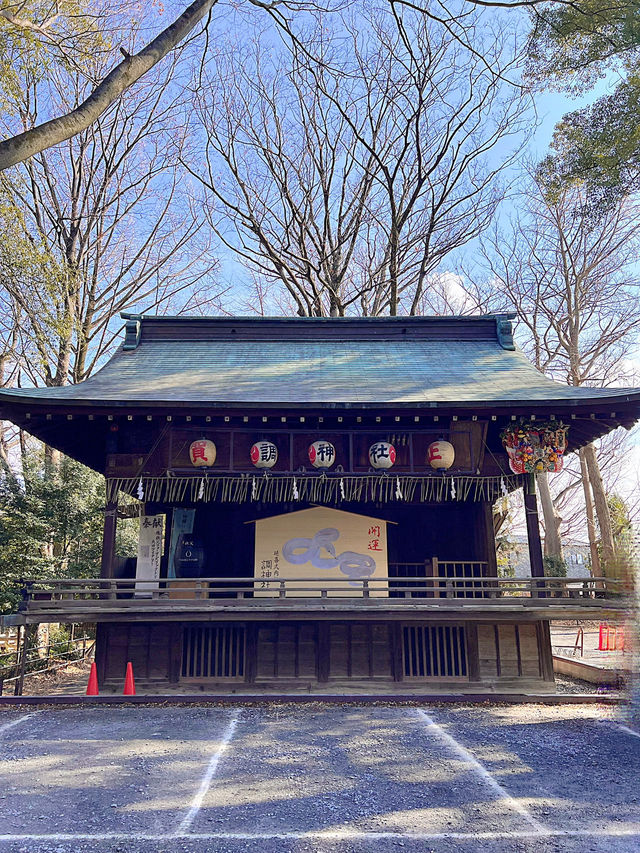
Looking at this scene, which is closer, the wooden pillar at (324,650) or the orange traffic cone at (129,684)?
the orange traffic cone at (129,684)

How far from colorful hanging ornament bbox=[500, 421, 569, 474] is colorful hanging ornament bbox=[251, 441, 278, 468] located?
14.1 ft

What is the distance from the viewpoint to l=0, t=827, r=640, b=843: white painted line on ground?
14.5ft

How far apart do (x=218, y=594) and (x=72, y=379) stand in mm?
11778

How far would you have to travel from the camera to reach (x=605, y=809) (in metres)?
5.07

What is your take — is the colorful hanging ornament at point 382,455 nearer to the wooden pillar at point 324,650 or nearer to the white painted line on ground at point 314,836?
the wooden pillar at point 324,650

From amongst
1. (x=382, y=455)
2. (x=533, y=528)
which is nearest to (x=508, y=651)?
(x=533, y=528)

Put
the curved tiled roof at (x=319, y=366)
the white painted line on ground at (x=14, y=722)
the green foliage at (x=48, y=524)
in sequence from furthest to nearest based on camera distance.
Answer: the green foliage at (x=48, y=524)
the curved tiled roof at (x=319, y=366)
the white painted line on ground at (x=14, y=722)

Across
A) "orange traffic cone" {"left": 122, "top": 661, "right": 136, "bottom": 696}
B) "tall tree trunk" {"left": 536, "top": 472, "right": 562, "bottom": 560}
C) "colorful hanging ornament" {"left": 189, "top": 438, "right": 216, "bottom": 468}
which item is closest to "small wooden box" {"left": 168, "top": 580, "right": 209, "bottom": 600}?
"orange traffic cone" {"left": 122, "top": 661, "right": 136, "bottom": 696}

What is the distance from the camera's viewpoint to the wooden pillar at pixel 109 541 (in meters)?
10.1

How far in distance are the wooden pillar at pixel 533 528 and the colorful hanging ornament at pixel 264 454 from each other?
4688 mm

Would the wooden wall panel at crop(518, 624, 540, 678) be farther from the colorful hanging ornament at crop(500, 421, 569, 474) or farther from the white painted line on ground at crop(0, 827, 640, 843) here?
the white painted line on ground at crop(0, 827, 640, 843)

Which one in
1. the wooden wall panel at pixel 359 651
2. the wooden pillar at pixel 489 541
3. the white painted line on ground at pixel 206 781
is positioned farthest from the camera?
the wooden pillar at pixel 489 541

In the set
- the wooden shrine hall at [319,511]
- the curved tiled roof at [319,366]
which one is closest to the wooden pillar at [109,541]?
the wooden shrine hall at [319,511]

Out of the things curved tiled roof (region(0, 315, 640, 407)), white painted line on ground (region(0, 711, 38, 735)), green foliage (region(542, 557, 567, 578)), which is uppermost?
curved tiled roof (region(0, 315, 640, 407))
